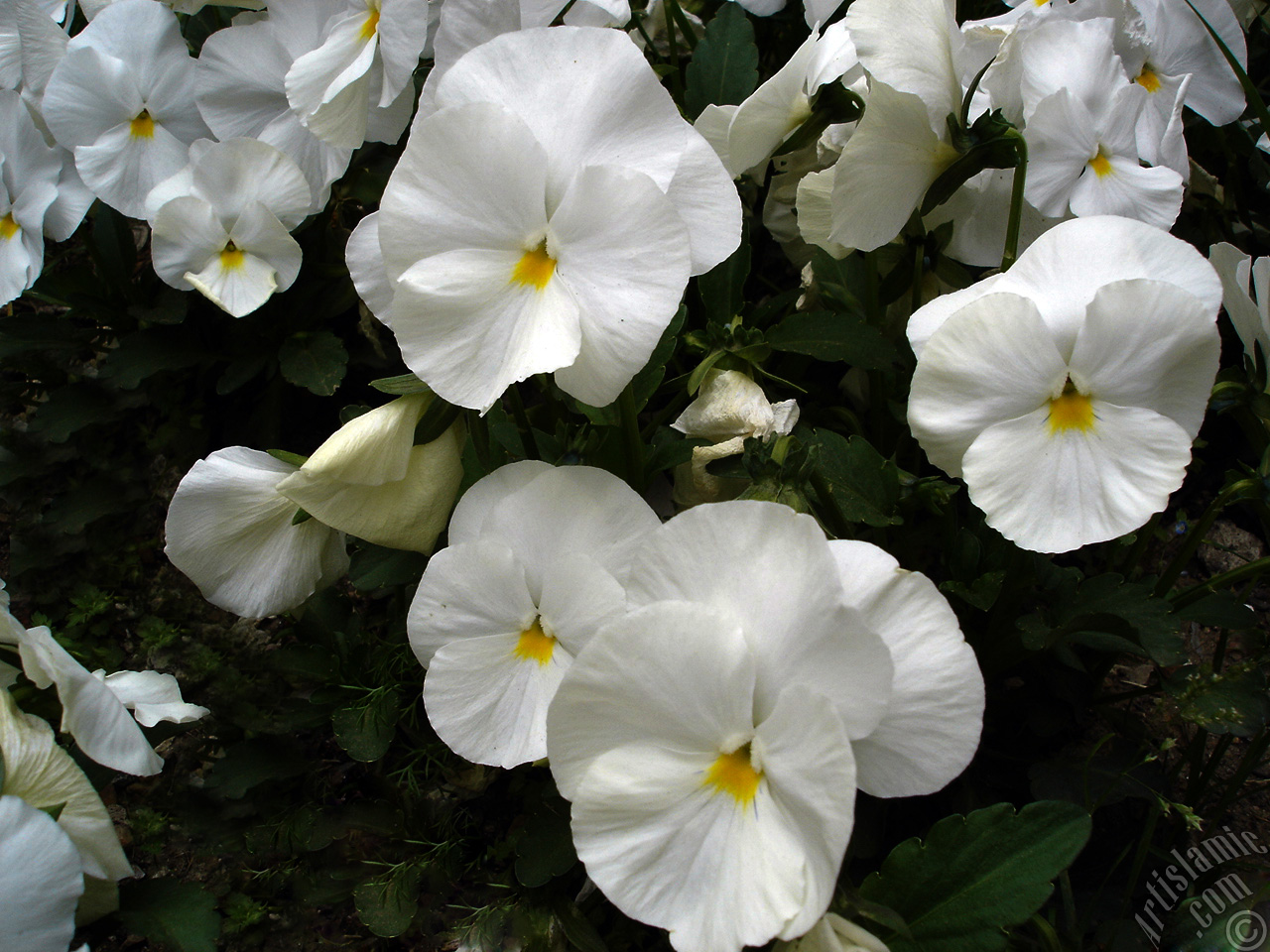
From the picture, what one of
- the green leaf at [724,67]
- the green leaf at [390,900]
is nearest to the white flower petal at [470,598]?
the green leaf at [390,900]

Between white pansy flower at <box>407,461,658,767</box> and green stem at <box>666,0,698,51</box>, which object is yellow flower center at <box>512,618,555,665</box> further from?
green stem at <box>666,0,698,51</box>

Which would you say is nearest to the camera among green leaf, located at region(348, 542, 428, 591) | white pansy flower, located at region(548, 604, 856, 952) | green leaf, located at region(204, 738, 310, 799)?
white pansy flower, located at region(548, 604, 856, 952)

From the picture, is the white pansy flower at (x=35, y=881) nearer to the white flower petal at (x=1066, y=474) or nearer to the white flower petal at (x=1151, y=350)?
the white flower petal at (x=1066, y=474)

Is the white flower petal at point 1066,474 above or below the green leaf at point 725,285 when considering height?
above

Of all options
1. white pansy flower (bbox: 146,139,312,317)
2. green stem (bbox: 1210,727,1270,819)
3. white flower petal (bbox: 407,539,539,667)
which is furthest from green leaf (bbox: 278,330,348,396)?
green stem (bbox: 1210,727,1270,819)

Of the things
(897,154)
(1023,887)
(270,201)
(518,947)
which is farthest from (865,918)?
(270,201)

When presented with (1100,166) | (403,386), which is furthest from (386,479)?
(1100,166)
